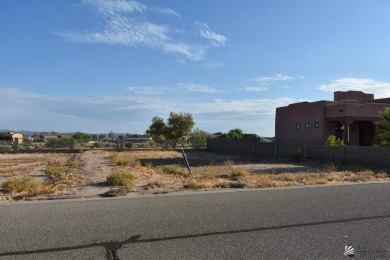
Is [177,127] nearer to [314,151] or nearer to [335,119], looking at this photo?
[335,119]

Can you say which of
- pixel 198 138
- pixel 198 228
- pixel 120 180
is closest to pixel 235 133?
pixel 198 138

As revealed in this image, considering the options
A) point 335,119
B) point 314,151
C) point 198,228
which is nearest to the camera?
point 198,228

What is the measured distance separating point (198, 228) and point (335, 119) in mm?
38178

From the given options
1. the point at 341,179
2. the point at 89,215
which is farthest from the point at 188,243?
the point at 341,179

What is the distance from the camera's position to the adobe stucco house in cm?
4134

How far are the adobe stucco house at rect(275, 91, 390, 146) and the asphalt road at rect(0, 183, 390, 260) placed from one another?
31188 millimetres

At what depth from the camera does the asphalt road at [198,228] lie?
6.35 metres

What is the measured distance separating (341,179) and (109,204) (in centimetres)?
1152

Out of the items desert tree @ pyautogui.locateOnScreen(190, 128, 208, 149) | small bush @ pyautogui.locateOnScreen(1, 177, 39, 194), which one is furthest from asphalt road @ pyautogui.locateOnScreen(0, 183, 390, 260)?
desert tree @ pyautogui.locateOnScreen(190, 128, 208, 149)

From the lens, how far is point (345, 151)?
92.5 ft

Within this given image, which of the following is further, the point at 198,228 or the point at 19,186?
the point at 19,186

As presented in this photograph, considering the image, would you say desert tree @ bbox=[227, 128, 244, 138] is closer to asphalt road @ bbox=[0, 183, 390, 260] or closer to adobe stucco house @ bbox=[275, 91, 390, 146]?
adobe stucco house @ bbox=[275, 91, 390, 146]

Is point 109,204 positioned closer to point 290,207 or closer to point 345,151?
point 290,207

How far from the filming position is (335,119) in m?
43.1
